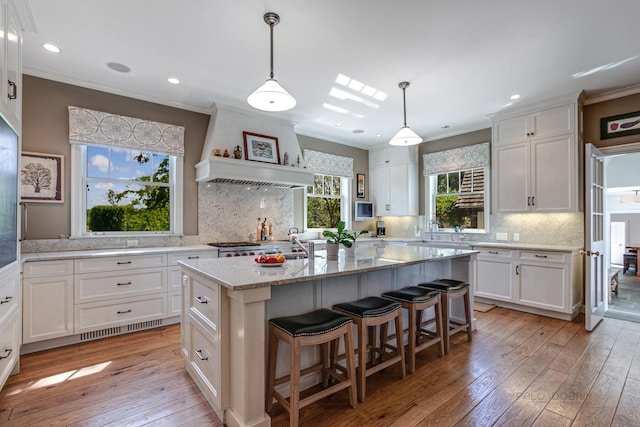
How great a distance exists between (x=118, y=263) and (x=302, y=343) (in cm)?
255

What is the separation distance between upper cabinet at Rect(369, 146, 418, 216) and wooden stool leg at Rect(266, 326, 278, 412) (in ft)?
14.6

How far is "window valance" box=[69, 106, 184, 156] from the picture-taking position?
136 inches

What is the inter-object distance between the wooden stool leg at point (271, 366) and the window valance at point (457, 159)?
4608mm

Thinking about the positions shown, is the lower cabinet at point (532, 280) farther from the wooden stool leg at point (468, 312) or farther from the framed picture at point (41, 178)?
the framed picture at point (41, 178)

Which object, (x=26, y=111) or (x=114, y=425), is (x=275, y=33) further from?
(x=114, y=425)

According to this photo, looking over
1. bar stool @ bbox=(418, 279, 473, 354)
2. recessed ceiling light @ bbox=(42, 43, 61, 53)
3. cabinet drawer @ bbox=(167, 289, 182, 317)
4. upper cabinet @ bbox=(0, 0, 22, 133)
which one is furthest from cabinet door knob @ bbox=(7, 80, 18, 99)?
bar stool @ bbox=(418, 279, 473, 354)

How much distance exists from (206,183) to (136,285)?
5.24 ft

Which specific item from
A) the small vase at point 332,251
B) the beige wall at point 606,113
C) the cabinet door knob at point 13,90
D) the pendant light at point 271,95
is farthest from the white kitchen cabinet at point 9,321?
the beige wall at point 606,113

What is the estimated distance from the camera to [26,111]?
3254mm

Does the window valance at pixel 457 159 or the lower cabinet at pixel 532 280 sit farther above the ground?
the window valance at pixel 457 159

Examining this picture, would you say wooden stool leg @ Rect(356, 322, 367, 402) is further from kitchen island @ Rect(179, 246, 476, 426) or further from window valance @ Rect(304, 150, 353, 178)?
window valance @ Rect(304, 150, 353, 178)

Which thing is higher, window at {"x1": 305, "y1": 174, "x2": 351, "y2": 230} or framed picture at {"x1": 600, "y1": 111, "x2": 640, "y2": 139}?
framed picture at {"x1": 600, "y1": 111, "x2": 640, "y2": 139}

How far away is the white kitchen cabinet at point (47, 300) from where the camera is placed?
9.32 ft

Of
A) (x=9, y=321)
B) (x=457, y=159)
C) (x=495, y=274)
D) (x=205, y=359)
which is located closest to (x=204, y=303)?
(x=205, y=359)
